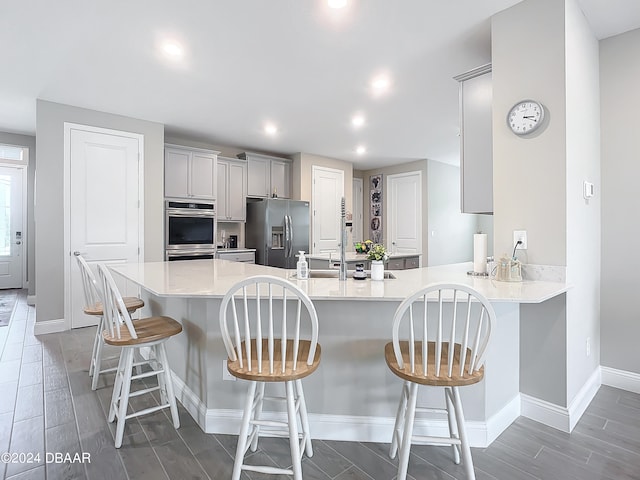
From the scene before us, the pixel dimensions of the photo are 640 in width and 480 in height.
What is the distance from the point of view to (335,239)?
679cm

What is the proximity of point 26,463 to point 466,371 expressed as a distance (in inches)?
85.9

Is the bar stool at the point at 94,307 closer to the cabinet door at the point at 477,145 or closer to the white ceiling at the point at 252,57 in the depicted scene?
the white ceiling at the point at 252,57

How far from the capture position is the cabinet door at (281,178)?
6.12 m

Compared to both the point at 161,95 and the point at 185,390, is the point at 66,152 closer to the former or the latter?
the point at 161,95

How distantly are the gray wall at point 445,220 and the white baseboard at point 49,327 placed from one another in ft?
19.1

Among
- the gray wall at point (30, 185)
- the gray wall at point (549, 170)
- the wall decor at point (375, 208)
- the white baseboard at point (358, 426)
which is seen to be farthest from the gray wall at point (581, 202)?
the gray wall at point (30, 185)

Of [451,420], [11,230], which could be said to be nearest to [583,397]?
[451,420]

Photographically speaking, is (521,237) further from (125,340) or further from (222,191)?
(222,191)

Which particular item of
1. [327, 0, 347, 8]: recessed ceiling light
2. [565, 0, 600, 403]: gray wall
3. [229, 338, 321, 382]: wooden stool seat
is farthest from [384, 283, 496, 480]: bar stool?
[327, 0, 347, 8]: recessed ceiling light

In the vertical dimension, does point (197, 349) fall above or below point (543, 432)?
above

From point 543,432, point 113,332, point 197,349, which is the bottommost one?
point 543,432

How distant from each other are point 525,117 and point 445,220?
528 centimetres

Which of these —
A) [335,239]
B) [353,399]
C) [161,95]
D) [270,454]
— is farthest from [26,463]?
[335,239]

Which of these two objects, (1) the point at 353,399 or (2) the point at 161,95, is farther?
(2) the point at 161,95
